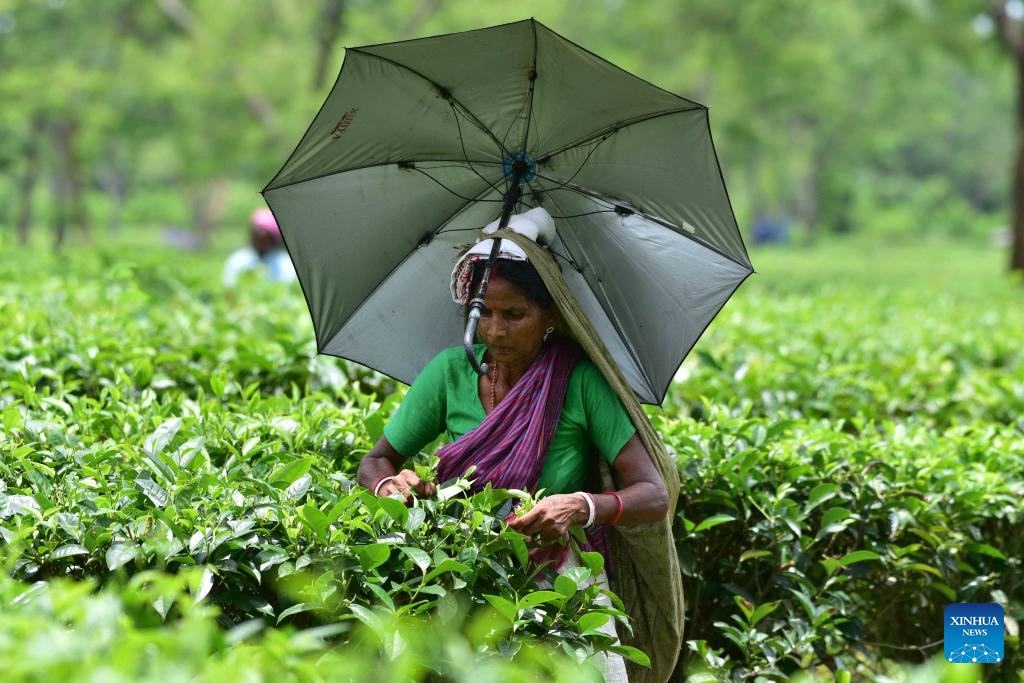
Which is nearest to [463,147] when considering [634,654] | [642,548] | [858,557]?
[642,548]

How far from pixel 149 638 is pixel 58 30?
1983cm

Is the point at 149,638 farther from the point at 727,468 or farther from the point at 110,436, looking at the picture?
the point at 727,468

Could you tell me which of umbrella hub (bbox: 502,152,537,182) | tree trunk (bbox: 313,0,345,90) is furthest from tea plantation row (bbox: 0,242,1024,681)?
tree trunk (bbox: 313,0,345,90)

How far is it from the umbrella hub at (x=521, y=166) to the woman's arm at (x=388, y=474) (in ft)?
2.45

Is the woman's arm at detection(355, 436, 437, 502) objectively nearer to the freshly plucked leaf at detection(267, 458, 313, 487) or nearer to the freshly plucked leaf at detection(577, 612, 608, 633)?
the freshly plucked leaf at detection(267, 458, 313, 487)

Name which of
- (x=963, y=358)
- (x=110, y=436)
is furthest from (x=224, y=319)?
(x=963, y=358)

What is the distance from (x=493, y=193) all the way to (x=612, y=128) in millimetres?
380

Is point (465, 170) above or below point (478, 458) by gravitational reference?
above

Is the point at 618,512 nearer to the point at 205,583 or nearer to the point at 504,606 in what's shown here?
the point at 504,606

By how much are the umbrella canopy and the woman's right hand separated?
1.96 ft

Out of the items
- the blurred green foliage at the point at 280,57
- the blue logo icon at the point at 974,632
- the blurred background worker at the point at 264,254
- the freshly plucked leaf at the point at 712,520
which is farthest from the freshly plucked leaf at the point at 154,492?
the blurred green foliage at the point at 280,57

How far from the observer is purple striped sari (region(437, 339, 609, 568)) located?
98.9 inches

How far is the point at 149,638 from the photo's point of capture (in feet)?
4.38

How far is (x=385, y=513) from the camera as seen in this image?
223cm
